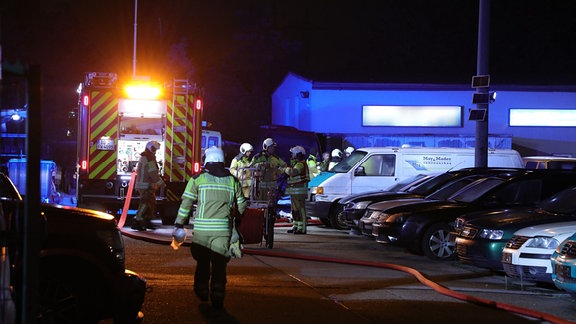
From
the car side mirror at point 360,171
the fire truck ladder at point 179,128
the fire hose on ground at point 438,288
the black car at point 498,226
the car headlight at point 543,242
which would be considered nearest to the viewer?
the fire hose on ground at point 438,288

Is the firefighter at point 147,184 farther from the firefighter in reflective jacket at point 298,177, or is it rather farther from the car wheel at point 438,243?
the car wheel at point 438,243

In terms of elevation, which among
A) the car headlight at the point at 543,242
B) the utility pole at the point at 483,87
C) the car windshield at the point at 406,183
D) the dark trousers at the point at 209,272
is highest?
the utility pole at the point at 483,87

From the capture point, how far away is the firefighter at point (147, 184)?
14922mm

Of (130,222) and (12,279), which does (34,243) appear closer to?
(12,279)

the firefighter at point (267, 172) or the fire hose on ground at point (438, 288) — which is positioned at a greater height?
the firefighter at point (267, 172)

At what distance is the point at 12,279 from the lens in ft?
16.9

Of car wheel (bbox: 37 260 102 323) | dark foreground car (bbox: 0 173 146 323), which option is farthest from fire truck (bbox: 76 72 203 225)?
car wheel (bbox: 37 260 102 323)

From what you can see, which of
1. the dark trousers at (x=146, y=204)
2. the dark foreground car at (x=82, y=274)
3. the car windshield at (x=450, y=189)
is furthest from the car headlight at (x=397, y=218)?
the dark foreground car at (x=82, y=274)

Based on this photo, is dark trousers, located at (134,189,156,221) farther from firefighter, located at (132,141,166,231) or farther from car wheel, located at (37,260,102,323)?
car wheel, located at (37,260,102,323)

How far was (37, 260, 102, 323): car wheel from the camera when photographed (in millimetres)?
6059

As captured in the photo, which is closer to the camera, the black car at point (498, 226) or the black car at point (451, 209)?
the black car at point (498, 226)

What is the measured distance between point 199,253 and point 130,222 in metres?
9.14

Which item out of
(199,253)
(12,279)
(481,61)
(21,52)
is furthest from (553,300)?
(21,52)

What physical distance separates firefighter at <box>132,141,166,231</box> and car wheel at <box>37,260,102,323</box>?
8794mm
